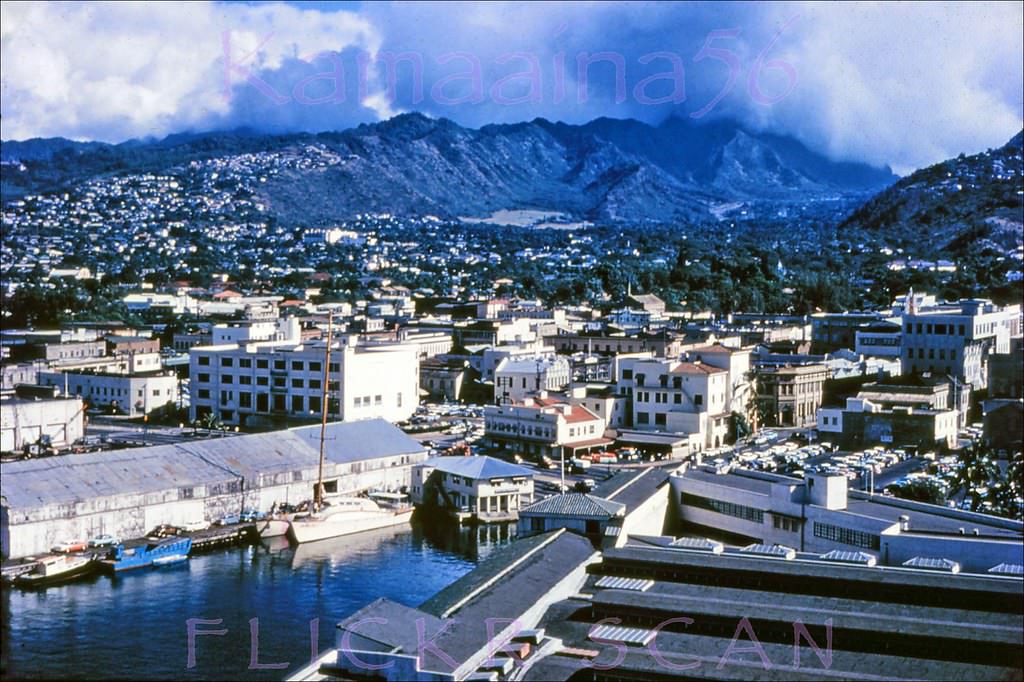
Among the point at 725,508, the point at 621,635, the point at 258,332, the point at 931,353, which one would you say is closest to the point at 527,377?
the point at 258,332

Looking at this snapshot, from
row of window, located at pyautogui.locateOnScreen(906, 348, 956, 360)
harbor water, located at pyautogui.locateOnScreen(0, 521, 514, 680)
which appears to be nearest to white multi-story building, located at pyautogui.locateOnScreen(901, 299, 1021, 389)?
row of window, located at pyautogui.locateOnScreen(906, 348, 956, 360)

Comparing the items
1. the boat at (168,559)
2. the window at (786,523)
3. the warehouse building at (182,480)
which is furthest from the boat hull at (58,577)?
the window at (786,523)

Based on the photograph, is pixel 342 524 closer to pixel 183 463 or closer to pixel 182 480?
pixel 182 480

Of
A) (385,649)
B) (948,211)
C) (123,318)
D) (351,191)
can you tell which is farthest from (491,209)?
(385,649)

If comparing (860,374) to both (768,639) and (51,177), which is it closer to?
(768,639)

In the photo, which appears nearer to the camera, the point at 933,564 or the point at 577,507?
the point at 933,564
